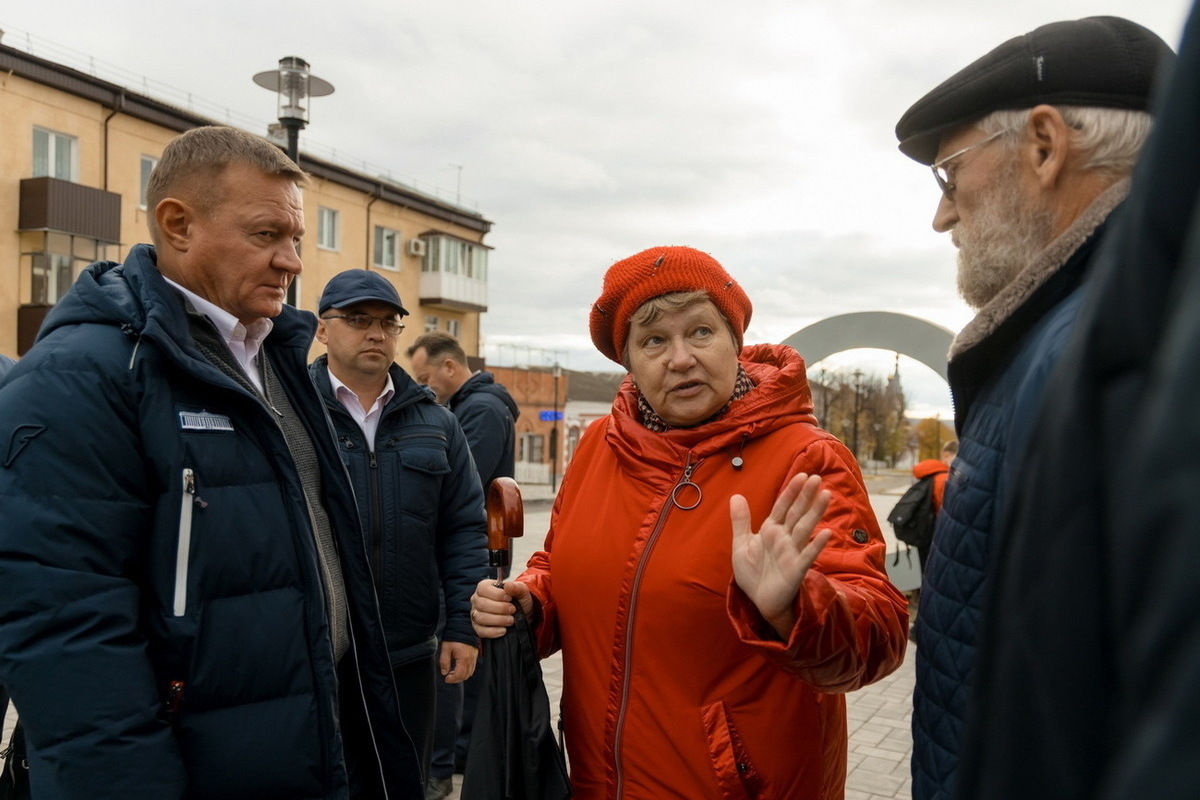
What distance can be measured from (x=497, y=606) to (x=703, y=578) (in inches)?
23.1

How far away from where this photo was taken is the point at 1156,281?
1.37 ft

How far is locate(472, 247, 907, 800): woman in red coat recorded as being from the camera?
1.75 m

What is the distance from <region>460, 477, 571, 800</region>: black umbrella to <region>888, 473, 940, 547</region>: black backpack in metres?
5.84

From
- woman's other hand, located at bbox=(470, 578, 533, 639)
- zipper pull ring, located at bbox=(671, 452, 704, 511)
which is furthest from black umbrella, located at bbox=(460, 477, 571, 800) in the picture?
zipper pull ring, located at bbox=(671, 452, 704, 511)

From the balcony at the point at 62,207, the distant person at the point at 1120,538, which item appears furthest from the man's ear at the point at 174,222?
the balcony at the point at 62,207

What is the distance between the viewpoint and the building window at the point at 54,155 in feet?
69.2

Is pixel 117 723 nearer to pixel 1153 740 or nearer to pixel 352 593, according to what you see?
pixel 352 593

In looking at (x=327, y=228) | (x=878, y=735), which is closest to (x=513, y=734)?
(x=878, y=735)

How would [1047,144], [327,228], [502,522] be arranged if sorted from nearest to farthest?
[1047,144] < [502,522] < [327,228]

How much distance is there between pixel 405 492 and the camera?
3.75 metres

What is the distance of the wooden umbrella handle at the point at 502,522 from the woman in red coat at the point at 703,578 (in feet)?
0.35

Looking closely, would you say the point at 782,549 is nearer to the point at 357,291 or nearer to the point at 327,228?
the point at 357,291

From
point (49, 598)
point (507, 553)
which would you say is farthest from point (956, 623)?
point (49, 598)

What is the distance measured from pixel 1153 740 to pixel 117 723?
196cm
